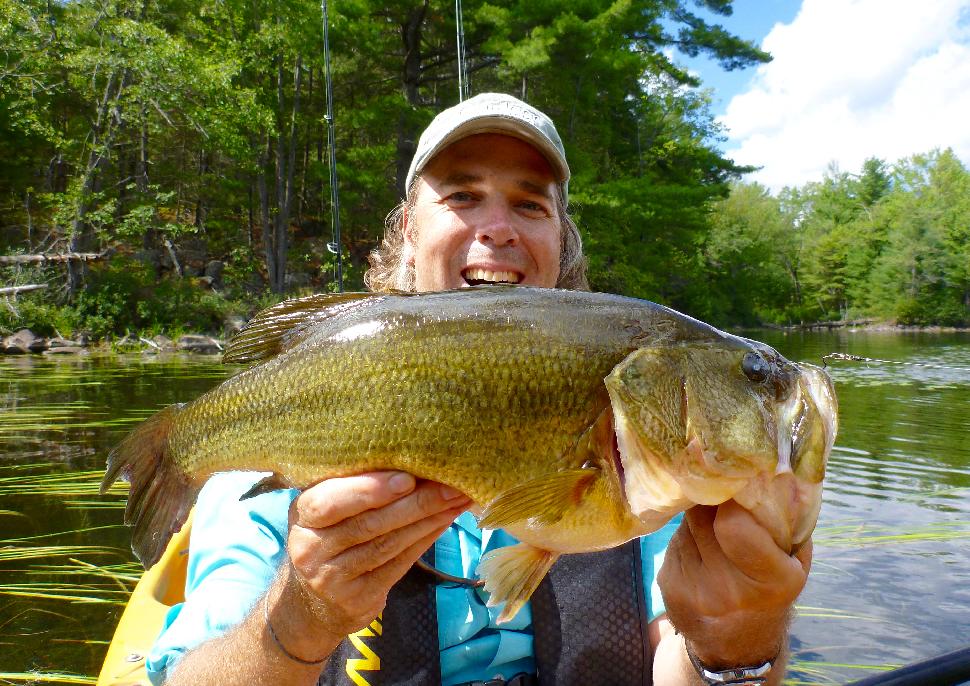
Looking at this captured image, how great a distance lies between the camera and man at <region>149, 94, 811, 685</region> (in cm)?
165

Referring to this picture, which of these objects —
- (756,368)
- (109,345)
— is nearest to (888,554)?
(756,368)

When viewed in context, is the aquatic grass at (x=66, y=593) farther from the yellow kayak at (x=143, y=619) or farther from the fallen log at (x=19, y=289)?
the fallen log at (x=19, y=289)

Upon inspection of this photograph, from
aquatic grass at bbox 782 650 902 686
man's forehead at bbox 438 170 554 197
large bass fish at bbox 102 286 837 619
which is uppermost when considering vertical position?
man's forehead at bbox 438 170 554 197

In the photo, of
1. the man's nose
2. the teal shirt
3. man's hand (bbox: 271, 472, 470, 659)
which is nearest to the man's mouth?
the man's nose

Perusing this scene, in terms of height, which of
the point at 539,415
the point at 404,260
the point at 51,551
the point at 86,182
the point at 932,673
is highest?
the point at 86,182

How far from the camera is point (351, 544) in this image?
66.9 inches

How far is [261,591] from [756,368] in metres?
1.62

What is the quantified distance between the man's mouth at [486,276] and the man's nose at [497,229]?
0.12m

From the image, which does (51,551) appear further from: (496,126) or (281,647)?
(496,126)

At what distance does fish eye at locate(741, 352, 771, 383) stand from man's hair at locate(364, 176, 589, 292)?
1676 mm

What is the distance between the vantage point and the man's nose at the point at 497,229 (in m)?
2.74

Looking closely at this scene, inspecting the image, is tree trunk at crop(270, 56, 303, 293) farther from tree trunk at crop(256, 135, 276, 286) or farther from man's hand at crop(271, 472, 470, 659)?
man's hand at crop(271, 472, 470, 659)

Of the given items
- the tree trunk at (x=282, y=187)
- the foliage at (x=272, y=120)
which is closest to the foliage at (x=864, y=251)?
the foliage at (x=272, y=120)

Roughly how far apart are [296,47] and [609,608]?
22.8m
